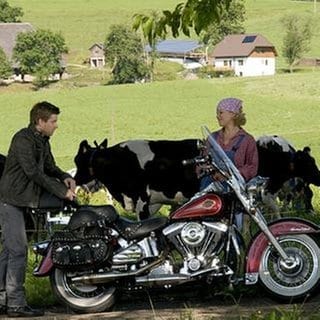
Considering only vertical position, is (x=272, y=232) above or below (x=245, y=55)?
above

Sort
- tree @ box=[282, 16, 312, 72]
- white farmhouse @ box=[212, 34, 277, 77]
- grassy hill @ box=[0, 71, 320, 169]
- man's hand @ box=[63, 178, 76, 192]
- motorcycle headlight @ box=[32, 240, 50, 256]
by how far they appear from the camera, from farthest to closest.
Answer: white farmhouse @ box=[212, 34, 277, 77] → tree @ box=[282, 16, 312, 72] → grassy hill @ box=[0, 71, 320, 169] → man's hand @ box=[63, 178, 76, 192] → motorcycle headlight @ box=[32, 240, 50, 256]

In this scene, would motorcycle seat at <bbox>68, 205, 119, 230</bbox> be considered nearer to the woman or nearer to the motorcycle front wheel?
the motorcycle front wheel

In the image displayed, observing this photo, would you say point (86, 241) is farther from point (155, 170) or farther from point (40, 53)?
point (40, 53)

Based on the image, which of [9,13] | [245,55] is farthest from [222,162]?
[9,13]

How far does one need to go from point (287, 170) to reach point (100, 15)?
124m

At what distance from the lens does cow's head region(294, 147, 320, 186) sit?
15203 millimetres

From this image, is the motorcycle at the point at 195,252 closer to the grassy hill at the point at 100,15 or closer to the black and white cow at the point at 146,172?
the black and white cow at the point at 146,172

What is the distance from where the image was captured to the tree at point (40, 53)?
97.5 m

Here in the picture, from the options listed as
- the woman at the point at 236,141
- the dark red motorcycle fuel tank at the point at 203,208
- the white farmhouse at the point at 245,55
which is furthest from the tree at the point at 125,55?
the dark red motorcycle fuel tank at the point at 203,208

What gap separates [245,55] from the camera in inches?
4333

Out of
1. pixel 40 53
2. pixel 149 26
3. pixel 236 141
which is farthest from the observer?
pixel 40 53

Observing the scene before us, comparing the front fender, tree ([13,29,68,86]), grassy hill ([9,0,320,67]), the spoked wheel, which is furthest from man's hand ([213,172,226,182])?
grassy hill ([9,0,320,67])

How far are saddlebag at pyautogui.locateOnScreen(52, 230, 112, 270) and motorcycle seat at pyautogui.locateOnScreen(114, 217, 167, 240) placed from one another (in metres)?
0.20

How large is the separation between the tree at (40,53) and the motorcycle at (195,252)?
286ft
